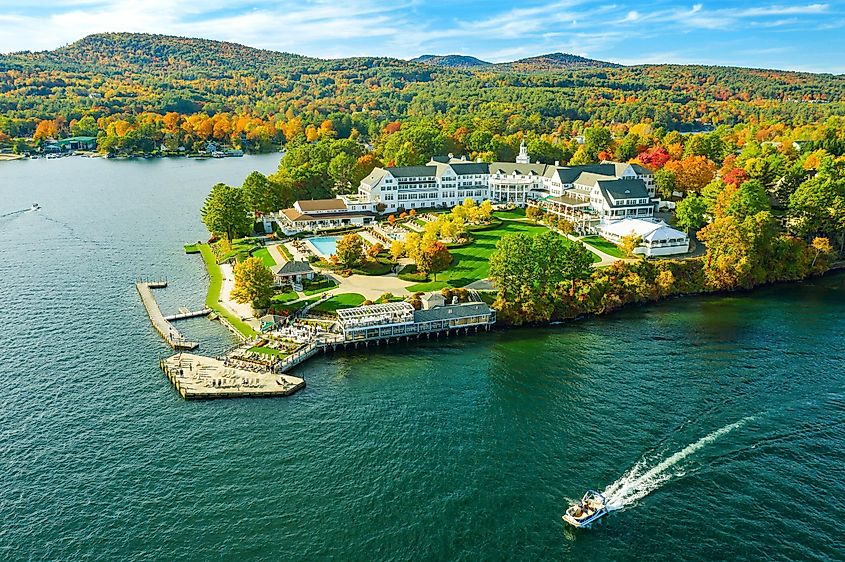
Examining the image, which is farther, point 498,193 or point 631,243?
point 498,193

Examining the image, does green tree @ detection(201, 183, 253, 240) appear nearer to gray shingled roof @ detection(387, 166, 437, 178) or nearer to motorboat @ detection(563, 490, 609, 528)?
gray shingled roof @ detection(387, 166, 437, 178)

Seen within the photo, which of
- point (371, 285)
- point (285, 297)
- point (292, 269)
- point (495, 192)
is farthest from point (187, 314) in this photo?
point (495, 192)

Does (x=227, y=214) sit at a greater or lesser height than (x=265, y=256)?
greater

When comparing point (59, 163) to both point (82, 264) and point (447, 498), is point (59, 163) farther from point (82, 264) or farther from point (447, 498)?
point (447, 498)

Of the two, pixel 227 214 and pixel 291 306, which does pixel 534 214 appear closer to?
pixel 227 214

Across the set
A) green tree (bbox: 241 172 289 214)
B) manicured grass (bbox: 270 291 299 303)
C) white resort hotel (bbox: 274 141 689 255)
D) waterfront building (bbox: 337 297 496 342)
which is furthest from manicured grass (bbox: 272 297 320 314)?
green tree (bbox: 241 172 289 214)

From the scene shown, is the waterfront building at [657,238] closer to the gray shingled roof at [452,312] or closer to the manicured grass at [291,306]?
the gray shingled roof at [452,312]

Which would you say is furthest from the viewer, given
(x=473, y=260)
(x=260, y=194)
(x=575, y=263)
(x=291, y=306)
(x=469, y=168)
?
(x=469, y=168)

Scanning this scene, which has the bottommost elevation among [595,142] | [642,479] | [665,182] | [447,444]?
[642,479]
